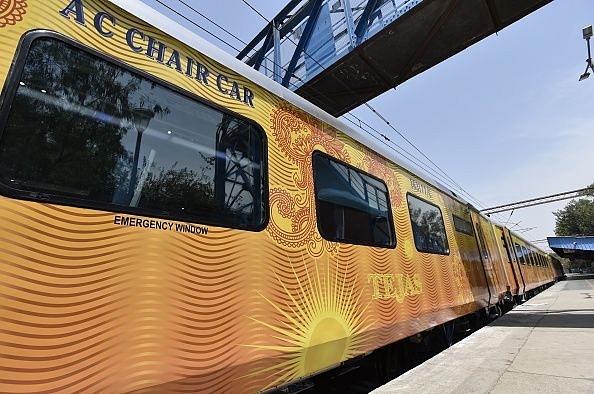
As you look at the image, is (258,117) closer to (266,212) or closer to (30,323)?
(266,212)

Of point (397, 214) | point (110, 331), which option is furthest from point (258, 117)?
point (397, 214)

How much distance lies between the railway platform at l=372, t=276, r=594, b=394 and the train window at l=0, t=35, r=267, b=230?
2.25 metres

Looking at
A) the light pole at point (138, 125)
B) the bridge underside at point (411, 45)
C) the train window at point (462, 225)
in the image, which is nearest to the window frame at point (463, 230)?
the train window at point (462, 225)

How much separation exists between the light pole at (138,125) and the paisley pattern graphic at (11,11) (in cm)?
65

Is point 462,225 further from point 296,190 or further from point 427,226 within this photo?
point 296,190

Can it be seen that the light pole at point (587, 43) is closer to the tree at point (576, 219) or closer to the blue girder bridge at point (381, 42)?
the blue girder bridge at point (381, 42)

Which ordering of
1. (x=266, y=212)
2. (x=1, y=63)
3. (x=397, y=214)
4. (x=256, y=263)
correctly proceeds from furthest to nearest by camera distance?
1. (x=397, y=214)
2. (x=266, y=212)
3. (x=256, y=263)
4. (x=1, y=63)

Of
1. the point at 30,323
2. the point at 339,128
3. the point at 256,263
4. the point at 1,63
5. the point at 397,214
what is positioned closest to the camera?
the point at 30,323

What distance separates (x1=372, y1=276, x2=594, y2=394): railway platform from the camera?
3.24 meters

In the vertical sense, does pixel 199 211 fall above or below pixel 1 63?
below

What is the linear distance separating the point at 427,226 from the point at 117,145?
4.91 m

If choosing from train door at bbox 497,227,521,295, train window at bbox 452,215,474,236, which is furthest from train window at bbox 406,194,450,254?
train door at bbox 497,227,521,295

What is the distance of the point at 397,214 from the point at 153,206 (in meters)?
3.46

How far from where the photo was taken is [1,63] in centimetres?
161
